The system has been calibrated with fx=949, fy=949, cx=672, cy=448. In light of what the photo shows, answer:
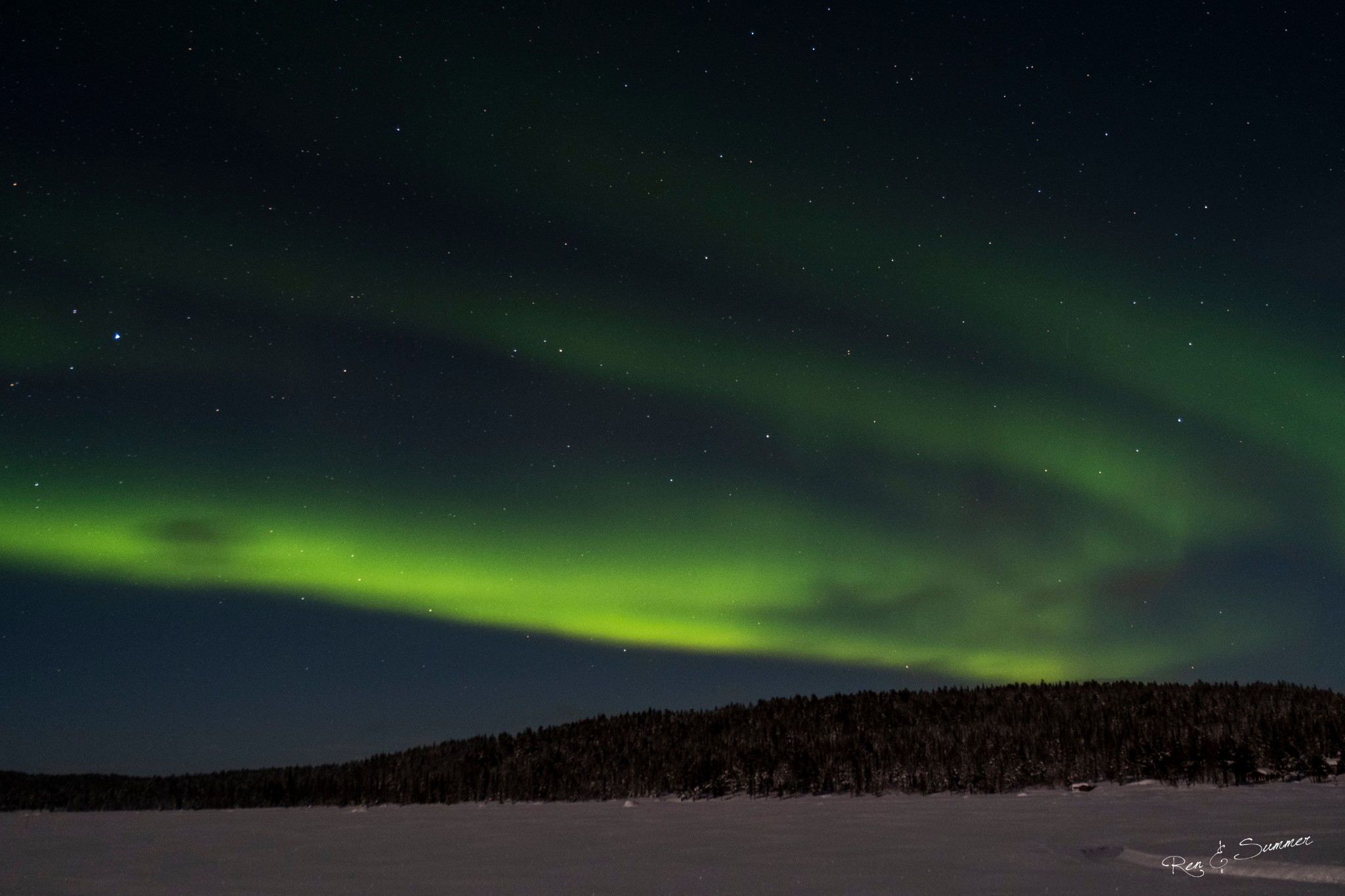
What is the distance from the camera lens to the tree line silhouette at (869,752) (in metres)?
24.8

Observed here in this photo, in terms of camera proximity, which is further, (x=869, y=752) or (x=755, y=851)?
(x=869, y=752)

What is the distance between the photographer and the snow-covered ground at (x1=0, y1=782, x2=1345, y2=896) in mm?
7984

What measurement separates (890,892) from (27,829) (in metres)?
21.2

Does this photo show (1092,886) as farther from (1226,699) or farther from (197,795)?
(197,795)

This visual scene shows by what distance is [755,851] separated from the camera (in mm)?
11211
